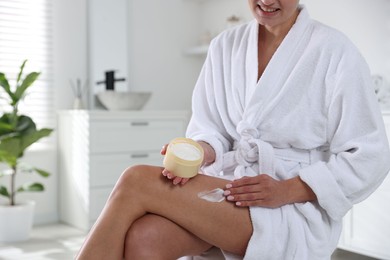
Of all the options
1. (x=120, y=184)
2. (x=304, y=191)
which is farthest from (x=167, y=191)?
(x=304, y=191)

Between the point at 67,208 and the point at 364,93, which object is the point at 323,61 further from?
the point at 67,208

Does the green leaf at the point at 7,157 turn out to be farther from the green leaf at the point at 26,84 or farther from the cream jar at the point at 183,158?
the cream jar at the point at 183,158

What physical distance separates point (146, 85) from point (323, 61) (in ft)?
10.2

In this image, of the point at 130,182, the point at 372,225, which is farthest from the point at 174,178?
the point at 372,225

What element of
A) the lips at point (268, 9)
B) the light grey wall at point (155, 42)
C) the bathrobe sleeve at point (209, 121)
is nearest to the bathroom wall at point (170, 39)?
the light grey wall at point (155, 42)

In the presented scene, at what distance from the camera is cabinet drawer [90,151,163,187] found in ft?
11.6

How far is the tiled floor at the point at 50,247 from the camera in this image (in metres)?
2.93

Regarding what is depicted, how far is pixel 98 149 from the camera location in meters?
3.56

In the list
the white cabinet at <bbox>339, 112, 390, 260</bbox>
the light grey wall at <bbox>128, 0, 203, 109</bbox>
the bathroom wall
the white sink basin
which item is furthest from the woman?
the light grey wall at <bbox>128, 0, 203, 109</bbox>

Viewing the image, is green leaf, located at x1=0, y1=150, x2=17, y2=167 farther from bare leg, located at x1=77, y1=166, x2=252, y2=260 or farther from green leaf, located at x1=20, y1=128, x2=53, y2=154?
Result: bare leg, located at x1=77, y1=166, x2=252, y2=260

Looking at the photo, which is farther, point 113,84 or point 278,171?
point 113,84

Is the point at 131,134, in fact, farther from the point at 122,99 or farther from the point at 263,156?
the point at 263,156

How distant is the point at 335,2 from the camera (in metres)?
3.37

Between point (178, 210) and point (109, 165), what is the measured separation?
242 centimetres
